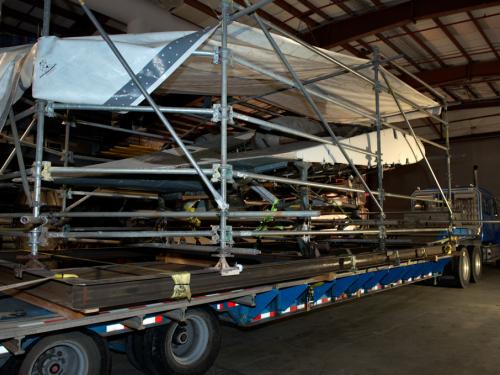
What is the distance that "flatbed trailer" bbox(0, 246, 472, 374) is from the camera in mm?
2971

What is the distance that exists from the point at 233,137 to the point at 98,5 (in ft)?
12.6

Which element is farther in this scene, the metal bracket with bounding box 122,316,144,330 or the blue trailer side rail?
the metal bracket with bounding box 122,316,144,330

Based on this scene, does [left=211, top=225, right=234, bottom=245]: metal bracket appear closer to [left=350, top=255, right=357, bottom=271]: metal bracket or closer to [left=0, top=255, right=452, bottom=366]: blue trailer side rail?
[left=0, top=255, right=452, bottom=366]: blue trailer side rail

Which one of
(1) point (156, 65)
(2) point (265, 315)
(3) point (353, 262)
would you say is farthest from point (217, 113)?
(3) point (353, 262)

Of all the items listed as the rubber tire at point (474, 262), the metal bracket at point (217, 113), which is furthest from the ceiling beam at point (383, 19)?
the metal bracket at point (217, 113)

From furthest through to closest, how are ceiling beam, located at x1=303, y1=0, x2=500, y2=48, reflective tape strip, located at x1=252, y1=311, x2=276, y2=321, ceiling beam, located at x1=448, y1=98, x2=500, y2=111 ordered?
ceiling beam, located at x1=448, y1=98, x2=500, y2=111, ceiling beam, located at x1=303, y1=0, x2=500, y2=48, reflective tape strip, located at x1=252, y1=311, x2=276, y2=321

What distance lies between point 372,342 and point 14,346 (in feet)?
14.7

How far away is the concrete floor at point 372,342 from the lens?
15.6 feet

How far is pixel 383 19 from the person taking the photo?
35.2 feet

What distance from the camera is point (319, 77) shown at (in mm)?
5996

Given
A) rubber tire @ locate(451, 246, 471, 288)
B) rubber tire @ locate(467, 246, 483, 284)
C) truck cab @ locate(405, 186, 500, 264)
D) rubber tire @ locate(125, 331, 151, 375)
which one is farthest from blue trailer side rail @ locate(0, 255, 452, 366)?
truck cab @ locate(405, 186, 500, 264)

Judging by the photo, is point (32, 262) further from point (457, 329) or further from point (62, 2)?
point (62, 2)

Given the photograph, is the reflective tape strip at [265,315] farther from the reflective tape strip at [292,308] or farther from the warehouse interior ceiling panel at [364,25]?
the warehouse interior ceiling panel at [364,25]

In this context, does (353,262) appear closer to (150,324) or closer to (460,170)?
(150,324)
